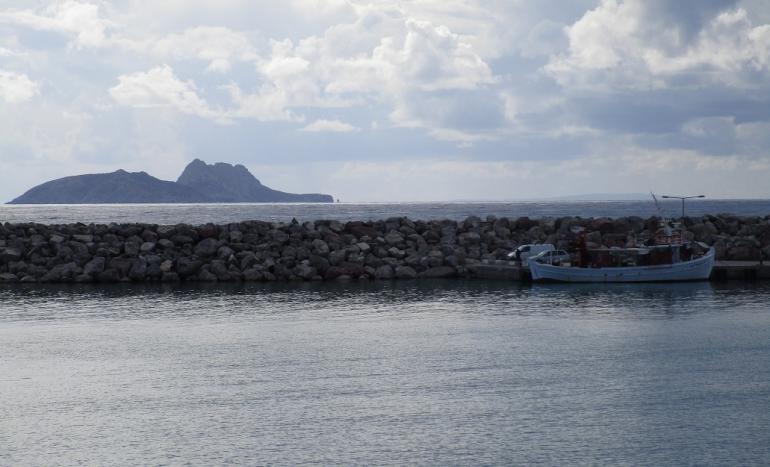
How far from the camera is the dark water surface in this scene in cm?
1741

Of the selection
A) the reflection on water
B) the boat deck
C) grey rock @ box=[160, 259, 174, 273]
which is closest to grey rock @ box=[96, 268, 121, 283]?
the reflection on water

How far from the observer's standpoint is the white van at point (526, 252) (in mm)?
55906

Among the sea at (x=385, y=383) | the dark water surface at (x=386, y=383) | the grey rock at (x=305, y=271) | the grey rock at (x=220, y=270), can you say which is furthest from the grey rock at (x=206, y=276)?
the dark water surface at (x=386, y=383)

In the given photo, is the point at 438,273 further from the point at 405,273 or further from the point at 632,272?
the point at 632,272

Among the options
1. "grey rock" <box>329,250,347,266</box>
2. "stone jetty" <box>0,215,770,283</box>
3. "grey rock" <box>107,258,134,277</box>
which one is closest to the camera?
"grey rock" <box>107,258,134,277</box>

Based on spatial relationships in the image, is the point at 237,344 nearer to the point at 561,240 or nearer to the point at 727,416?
the point at 727,416

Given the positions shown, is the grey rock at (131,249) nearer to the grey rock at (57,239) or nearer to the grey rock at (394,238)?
the grey rock at (57,239)

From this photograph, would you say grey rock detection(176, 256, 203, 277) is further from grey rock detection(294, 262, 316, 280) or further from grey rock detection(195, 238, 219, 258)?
grey rock detection(294, 262, 316, 280)


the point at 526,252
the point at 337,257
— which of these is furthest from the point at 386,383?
the point at 526,252

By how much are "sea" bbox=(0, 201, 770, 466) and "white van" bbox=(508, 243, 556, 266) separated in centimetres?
1524

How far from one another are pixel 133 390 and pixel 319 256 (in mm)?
32107

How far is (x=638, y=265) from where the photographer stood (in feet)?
172

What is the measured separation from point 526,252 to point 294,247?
1566 centimetres

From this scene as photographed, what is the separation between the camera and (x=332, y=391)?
2195 cm
